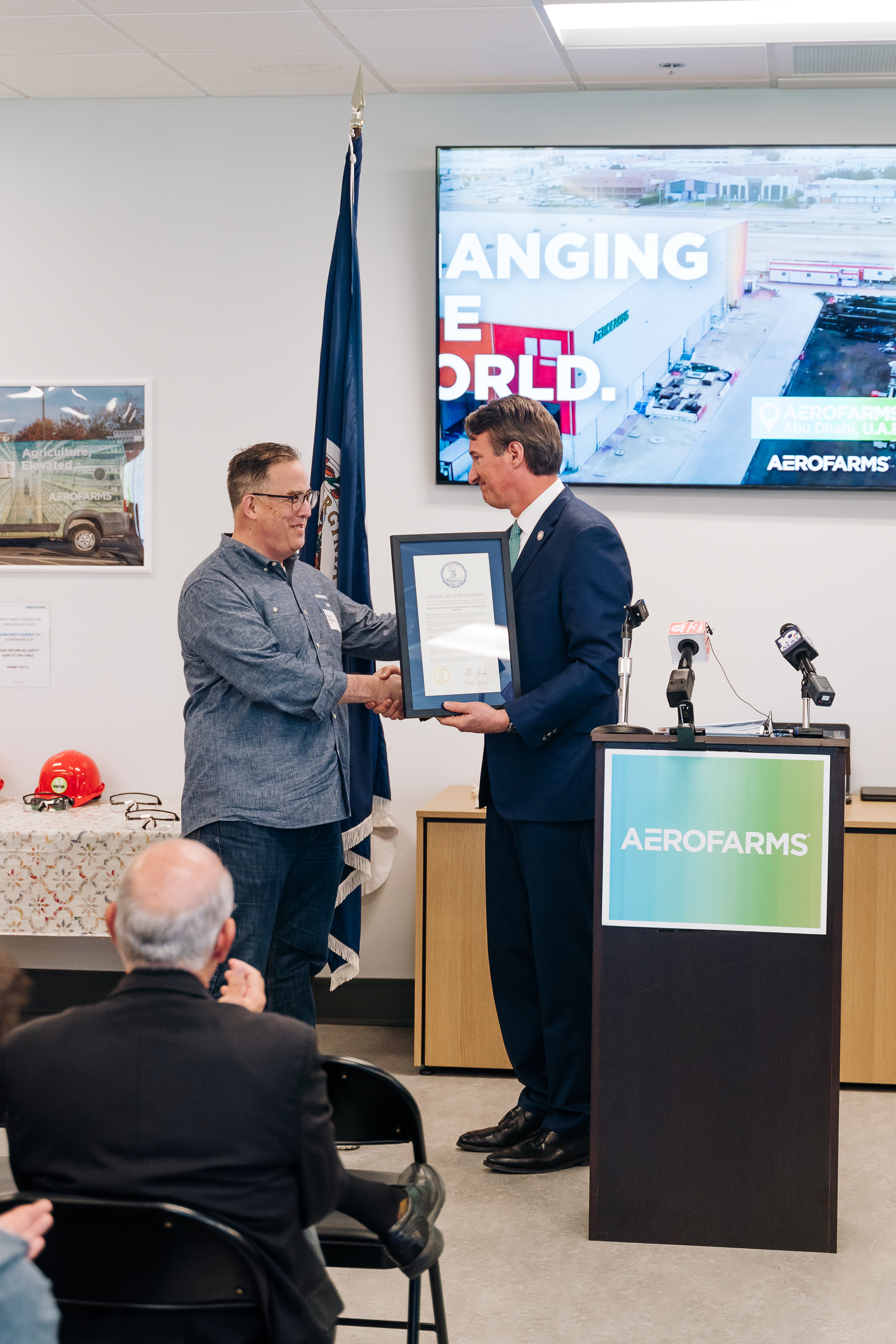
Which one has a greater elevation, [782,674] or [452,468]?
[452,468]

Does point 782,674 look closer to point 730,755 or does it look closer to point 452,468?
point 452,468

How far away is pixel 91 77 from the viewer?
13.9 feet

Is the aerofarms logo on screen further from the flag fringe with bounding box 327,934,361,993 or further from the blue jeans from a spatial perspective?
the flag fringe with bounding box 327,934,361,993

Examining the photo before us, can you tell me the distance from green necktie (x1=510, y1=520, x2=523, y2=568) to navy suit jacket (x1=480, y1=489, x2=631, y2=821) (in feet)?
0.24

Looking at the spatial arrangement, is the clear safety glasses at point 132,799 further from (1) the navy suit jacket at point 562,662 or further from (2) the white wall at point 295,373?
(1) the navy suit jacket at point 562,662

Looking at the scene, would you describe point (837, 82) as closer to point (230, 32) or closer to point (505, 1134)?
point (230, 32)

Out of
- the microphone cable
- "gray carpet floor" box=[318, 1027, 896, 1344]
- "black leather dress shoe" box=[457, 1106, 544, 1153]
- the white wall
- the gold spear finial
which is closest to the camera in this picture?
"gray carpet floor" box=[318, 1027, 896, 1344]

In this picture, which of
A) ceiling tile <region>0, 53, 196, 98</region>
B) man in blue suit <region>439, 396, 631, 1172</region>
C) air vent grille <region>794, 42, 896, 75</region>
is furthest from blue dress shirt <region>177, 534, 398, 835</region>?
air vent grille <region>794, 42, 896, 75</region>

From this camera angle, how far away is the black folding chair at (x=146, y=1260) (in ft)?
4.42

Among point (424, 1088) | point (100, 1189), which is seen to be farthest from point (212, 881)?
point (424, 1088)

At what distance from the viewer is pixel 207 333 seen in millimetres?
4465

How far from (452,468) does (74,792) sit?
5.63ft

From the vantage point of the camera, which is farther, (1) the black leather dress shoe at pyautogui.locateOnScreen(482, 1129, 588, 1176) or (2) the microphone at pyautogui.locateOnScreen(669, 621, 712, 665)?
(1) the black leather dress shoe at pyautogui.locateOnScreen(482, 1129, 588, 1176)

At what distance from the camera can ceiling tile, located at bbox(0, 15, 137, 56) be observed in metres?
3.78
